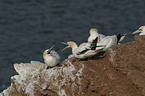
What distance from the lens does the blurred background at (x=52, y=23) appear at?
1489 cm

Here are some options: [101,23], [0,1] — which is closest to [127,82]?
[101,23]

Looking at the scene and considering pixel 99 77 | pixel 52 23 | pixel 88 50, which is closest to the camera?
pixel 99 77

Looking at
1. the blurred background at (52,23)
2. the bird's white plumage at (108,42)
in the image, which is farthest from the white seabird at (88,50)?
the blurred background at (52,23)

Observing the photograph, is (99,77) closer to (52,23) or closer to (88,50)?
(88,50)

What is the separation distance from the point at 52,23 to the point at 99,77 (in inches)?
437

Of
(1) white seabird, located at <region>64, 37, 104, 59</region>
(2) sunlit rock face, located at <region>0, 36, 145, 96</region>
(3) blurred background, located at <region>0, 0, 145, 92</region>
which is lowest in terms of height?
(3) blurred background, located at <region>0, 0, 145, 92</region>

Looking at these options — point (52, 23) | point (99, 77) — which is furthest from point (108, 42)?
point (52, 23)

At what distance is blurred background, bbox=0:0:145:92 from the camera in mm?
14891

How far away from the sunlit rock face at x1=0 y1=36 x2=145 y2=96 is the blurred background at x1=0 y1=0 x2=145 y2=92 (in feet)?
16.9

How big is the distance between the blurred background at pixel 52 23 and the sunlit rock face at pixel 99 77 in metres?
5.16

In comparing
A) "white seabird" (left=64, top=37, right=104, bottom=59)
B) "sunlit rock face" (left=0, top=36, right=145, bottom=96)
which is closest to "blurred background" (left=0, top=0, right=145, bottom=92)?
"sunlit rock face" (left=0, top=36, right=145, bottom=96)

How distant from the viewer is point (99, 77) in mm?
7387

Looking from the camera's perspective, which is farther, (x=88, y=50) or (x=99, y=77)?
(x=88, y=50)

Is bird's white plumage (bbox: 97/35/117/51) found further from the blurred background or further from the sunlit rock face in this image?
the blurred background
